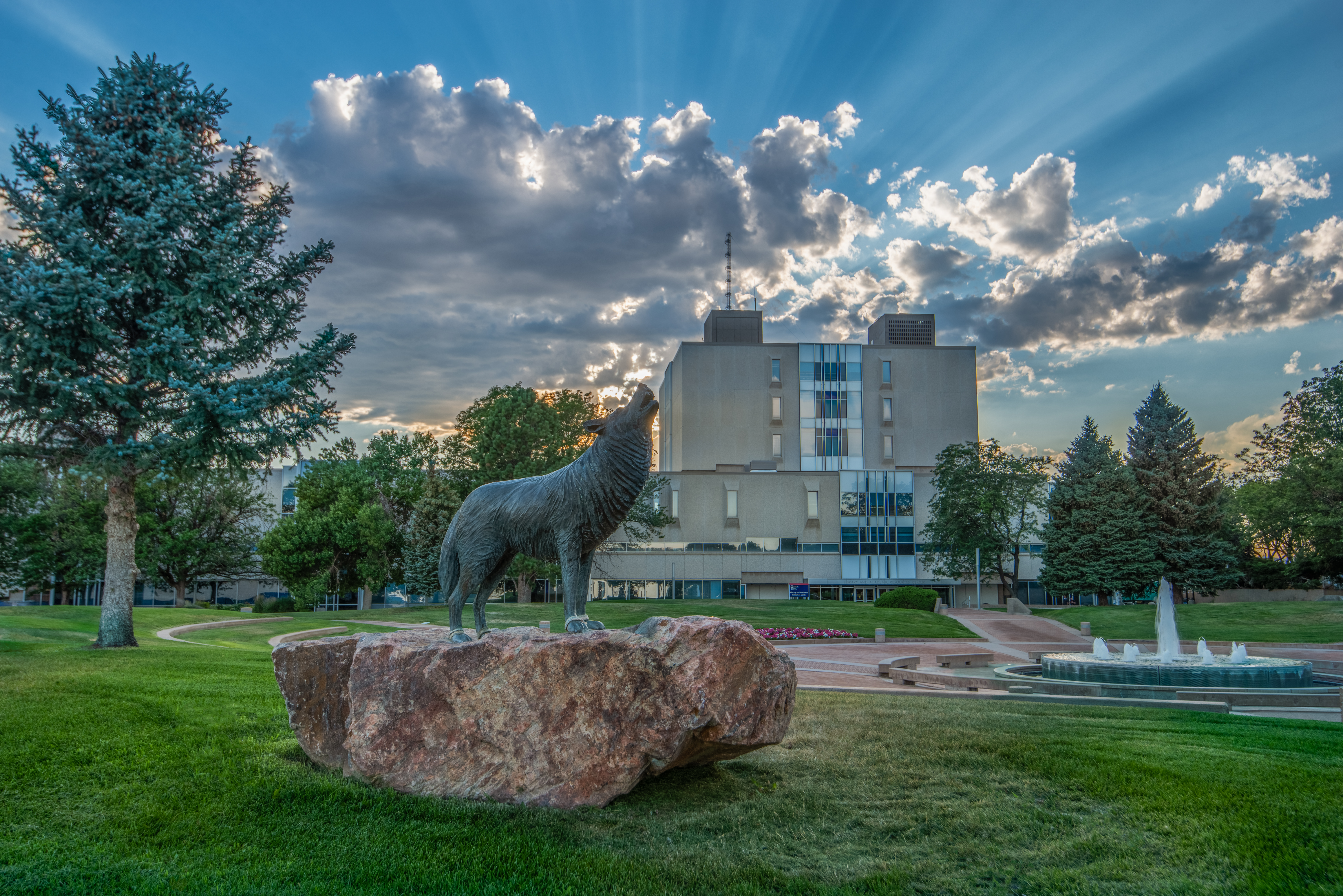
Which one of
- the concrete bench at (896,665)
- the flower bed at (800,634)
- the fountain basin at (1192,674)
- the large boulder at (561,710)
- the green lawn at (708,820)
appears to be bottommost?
the flower bed at (800,634)

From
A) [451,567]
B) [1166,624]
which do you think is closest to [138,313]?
[451,567]

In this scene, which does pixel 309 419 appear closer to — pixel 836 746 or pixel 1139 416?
pixel 836 746

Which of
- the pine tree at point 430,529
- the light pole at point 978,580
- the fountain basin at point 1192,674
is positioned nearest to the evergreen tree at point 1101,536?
the light pole at point 978,580

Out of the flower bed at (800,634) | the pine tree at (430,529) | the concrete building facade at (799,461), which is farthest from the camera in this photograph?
the concrete building facade at (799,461)

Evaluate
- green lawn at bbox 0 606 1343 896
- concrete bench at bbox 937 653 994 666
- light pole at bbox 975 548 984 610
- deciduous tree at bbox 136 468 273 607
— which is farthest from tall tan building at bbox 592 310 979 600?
green lawn at bbox 0 606 1343 896

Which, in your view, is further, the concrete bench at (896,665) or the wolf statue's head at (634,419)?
the concrete bench at (896,665)

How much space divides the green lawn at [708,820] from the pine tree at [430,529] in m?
30.3

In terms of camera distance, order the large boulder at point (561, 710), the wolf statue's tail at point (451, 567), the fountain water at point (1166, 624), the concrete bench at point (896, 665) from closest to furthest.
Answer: the large boulder at point (561, 710) < the wolf statue's tail at point (451, 567) < the concrete bench at point (896, 665) < the fountain water at point (1166, 624)

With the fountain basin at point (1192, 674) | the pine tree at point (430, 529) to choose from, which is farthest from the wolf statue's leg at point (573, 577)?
the pine tree at point (430, 529)

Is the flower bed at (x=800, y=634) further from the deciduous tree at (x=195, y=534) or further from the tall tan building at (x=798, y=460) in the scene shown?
the deciduous tree at (x=195, y=534)

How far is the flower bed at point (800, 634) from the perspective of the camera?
1098 inches

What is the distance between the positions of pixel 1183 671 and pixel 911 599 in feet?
89.0

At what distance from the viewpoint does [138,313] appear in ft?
54.6

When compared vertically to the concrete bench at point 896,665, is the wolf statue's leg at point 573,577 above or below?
above
